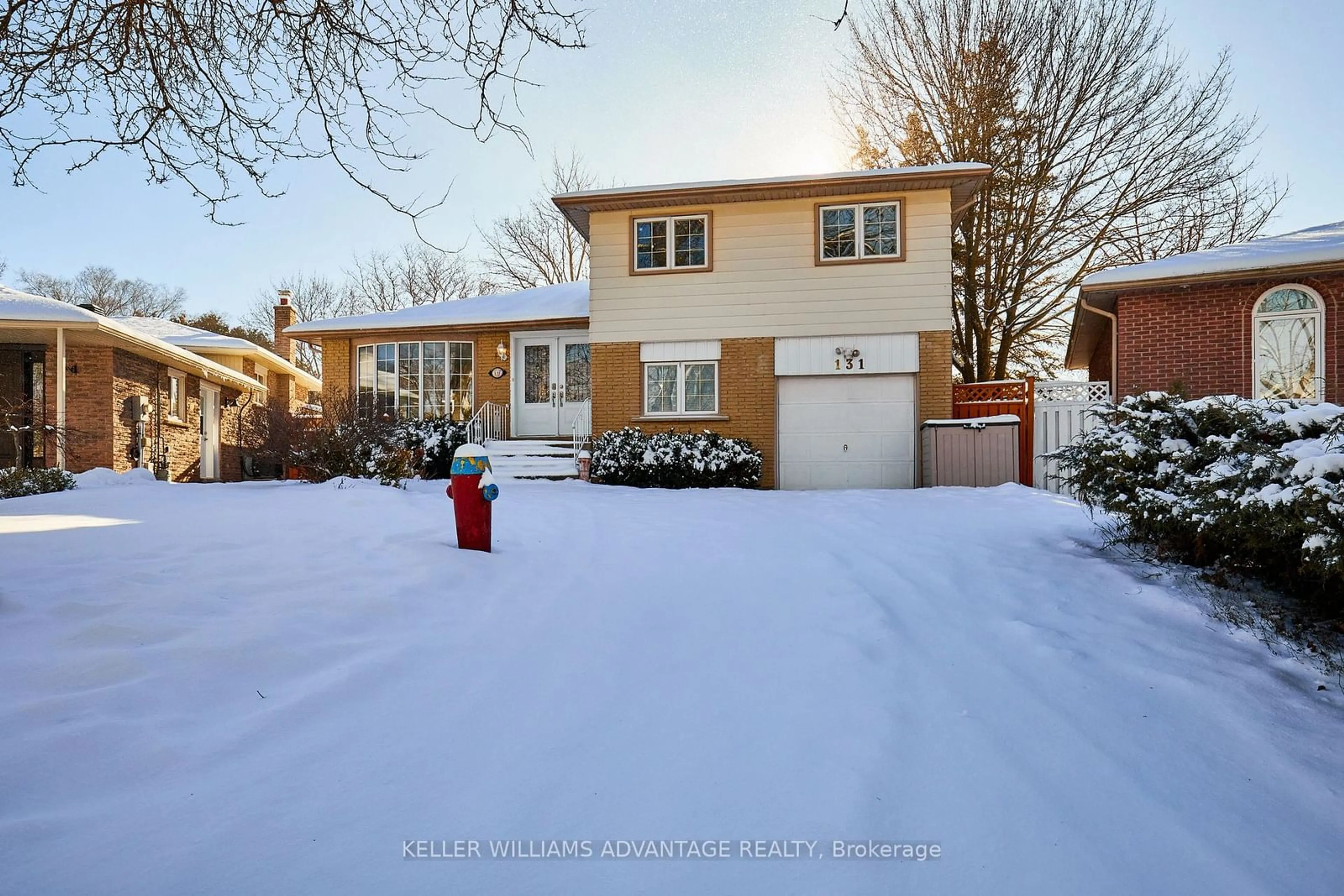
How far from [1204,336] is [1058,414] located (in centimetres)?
231

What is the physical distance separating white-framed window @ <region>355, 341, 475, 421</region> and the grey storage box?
9443mm

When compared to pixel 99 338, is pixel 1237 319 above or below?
below

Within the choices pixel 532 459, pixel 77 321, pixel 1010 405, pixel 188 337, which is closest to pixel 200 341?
pixel 188 337

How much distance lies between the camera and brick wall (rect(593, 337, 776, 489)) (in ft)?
41.6

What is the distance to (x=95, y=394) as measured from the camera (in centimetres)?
1341

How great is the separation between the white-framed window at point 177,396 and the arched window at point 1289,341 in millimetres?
20610

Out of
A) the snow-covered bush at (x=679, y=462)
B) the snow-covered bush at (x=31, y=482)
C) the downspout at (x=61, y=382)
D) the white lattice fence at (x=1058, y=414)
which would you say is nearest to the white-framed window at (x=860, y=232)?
the white lattice fence at (x=1058, y=414)

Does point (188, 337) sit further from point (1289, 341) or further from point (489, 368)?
point (1289, 341)

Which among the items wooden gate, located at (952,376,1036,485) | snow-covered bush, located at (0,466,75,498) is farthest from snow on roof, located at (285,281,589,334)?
wooden gate, located at (952,376,1036,485)

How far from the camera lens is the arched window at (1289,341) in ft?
34.0

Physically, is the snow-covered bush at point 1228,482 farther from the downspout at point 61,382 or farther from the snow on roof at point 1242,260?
the downspout at point 61,382

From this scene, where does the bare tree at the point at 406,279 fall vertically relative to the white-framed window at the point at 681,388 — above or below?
above

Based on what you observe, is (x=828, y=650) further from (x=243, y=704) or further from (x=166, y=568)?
(x=166, y=568)

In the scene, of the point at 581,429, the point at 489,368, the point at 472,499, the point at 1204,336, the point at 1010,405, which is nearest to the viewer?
the point at 472,499
